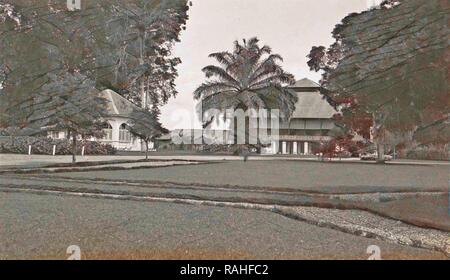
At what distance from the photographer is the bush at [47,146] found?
42.4ft

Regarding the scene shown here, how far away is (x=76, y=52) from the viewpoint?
9266 millimetres

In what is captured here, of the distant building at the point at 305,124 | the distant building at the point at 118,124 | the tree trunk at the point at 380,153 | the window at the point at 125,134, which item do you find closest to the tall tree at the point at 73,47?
the distant building at the point at 118,124

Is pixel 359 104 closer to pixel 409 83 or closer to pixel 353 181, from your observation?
pixel 409 83

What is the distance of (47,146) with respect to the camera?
17094 mm

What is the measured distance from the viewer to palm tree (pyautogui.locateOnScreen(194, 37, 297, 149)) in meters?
9.02

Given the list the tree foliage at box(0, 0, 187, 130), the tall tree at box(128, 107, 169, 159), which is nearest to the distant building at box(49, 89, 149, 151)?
the tall tree at box(128, 107, 169, 159)

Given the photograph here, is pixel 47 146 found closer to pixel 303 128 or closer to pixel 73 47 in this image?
pixel 73 47

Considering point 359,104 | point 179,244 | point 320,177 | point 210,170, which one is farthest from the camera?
point 210,170

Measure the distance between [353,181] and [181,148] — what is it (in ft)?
14.4

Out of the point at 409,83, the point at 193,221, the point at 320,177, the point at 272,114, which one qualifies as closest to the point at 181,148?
the point at 272,114

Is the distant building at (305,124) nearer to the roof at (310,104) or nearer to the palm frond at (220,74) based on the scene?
the roof at (310,104)

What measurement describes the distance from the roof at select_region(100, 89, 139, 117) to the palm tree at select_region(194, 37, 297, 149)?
78.3 inches

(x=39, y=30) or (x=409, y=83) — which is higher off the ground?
(x=39, y=30)

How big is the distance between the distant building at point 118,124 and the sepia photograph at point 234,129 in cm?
5
